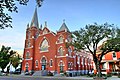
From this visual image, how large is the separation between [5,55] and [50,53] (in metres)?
20.5

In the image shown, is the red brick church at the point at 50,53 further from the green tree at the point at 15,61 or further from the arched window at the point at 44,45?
the green tree at the point at 15,61

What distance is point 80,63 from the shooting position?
51.2 m

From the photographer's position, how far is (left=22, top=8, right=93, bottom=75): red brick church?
144ft

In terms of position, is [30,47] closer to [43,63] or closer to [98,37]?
[43,63]

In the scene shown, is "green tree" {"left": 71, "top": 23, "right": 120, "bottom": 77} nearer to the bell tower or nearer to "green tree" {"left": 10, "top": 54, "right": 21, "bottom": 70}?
the bell tower

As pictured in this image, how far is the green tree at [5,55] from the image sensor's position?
55.9 meters

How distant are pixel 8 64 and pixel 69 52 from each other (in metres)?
25.4

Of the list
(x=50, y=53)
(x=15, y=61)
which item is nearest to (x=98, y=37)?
(x=50, y=53)

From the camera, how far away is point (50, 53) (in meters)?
47.2

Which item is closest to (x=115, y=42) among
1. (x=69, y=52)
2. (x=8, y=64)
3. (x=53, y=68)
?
(x=69, y=52)

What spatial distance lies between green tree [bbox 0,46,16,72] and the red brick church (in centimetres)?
826

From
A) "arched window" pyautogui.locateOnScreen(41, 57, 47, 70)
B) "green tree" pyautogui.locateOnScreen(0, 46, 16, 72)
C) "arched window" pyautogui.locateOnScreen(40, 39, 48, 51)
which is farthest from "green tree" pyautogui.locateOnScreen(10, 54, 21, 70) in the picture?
"arched window" pyautogui.locateOnScreen(41, 57, 47, 70)

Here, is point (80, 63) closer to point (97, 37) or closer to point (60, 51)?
point (60, 51)

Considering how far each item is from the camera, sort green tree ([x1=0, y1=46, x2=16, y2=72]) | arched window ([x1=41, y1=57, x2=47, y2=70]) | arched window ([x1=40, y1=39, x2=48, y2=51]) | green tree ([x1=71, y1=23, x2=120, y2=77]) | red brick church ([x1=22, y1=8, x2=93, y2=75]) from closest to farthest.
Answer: green tree ([x1=71, y1=23, x2=120, y2=77]) → red brick church ([x1=22, y1=8, x2=93, y2=75]) → arched window ([x1=41, y1=57, x2=47, y2=70]) → arched window ([x1=40, y1=39, x2=48, y2=51]) → green tree ([x1=0, y1=46, x2=16, y2=72])
